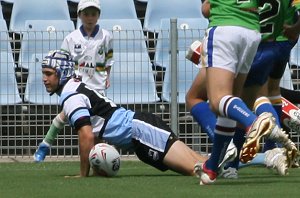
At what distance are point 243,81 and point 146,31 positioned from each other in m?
5.15

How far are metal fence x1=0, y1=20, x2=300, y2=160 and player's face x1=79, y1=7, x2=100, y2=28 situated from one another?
1.02 m

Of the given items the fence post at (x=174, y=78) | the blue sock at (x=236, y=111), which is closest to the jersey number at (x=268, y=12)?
the blue sock at (x=236, y=111)

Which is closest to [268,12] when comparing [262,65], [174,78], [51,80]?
[262,65]

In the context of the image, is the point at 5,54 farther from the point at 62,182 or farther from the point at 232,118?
the point at 232,118

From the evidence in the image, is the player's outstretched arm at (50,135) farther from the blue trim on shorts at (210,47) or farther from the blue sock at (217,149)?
the blue trim on shorts at (210,47)

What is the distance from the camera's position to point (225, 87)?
23.6ft

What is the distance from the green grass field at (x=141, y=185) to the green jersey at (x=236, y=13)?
112 cm

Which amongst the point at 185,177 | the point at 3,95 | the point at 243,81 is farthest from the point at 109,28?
the point at 243,81

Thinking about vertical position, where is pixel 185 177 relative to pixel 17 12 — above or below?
below

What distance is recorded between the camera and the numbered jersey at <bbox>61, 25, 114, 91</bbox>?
11383 mm

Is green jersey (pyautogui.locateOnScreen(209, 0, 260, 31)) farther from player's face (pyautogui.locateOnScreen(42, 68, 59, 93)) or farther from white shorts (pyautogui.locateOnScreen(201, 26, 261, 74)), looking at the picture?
player's face (pyautogui.locateOnScreen(42, 68, 59, 93))

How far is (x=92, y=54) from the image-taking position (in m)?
11.4

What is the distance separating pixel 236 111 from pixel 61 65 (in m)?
2.31

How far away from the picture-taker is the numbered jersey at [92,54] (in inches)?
448
